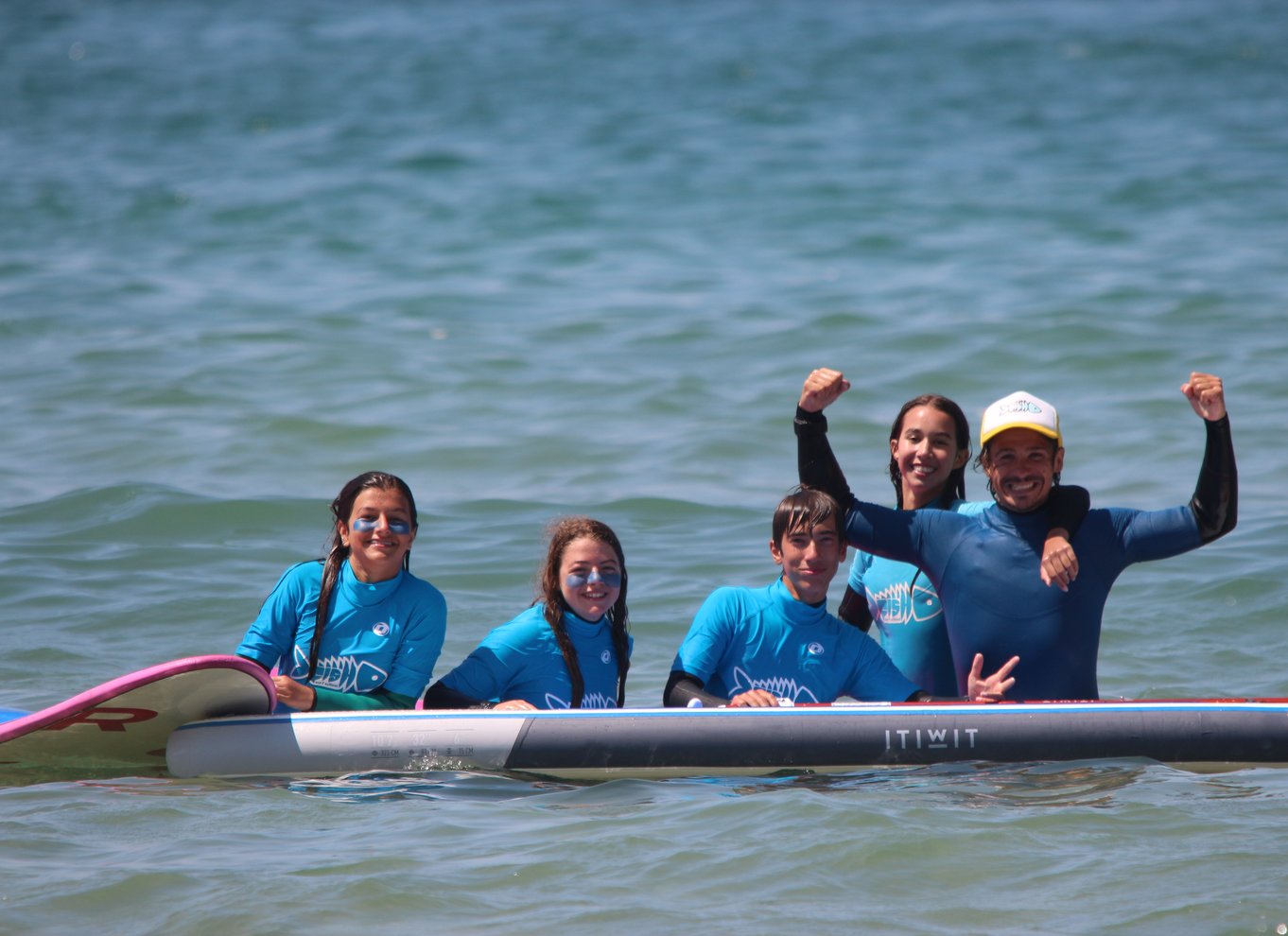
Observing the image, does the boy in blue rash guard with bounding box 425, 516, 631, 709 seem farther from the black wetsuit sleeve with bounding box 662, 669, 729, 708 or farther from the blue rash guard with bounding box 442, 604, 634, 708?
the black wetsuit sleeve with bounding box 662, 669, 729, 708

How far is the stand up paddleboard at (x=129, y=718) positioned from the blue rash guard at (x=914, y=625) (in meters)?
2.05

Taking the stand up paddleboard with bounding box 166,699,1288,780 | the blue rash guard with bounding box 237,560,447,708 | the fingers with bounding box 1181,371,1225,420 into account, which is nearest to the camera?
the fingers with bounding box 1181,371,1225,420

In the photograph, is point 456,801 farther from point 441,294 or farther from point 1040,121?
point 1040,121

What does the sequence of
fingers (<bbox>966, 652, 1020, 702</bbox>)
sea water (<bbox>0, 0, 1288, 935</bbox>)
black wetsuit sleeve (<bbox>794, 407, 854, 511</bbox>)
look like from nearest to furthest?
1. sea water (<bbox>0, 0, 1288, 935</bbox>)
2. fingers (<bbox>966, 652, 1020, 702</bbox>)
3. black wetsuit sleeve (<bbox>794, 407, 854, 511</bbox>)

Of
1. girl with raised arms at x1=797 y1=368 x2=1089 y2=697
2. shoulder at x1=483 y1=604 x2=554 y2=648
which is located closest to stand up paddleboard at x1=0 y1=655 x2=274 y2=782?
shoulder at x1=483 y1=604 x2=554 y2=648

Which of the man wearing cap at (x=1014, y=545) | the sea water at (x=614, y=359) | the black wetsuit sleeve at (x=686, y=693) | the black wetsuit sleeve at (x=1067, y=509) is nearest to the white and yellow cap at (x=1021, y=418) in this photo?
the man wearing cap at (x=1014, y=545)

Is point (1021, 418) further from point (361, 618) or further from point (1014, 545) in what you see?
point (361, 618)

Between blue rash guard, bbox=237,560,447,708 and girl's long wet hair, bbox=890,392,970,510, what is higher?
girl's long wet hair, bbox=890,392,970,510

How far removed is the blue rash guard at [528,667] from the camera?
520cm

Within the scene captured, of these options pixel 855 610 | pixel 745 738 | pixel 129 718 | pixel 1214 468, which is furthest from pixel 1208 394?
pixel 129 718

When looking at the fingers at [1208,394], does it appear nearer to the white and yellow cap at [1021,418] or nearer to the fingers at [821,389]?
the white and yellow cap at [1021,418]

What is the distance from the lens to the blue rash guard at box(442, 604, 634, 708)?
5195mm

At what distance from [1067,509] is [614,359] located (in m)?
7.33

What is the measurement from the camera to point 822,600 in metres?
5.18
